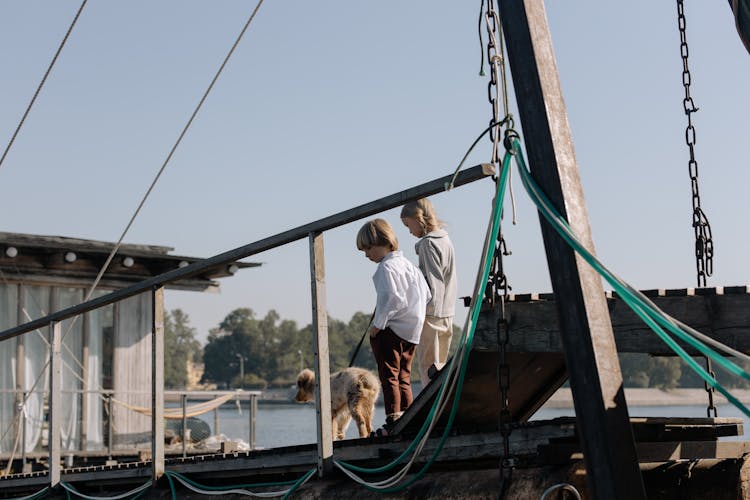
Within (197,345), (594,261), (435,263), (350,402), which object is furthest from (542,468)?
(197,345)

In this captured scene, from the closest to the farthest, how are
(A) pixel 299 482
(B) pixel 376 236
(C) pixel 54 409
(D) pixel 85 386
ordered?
(A) pixel 299 482 → (B) pixel 376 236 → (C) pixel 54 409 → (D) pixel 85 386

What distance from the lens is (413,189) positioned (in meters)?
4.30

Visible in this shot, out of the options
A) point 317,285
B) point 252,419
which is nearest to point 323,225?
point 317,285

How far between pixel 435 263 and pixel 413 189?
7.68 ft

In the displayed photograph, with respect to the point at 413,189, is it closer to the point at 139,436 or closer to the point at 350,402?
the point at 350,402

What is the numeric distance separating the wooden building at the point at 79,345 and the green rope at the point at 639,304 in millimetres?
12498

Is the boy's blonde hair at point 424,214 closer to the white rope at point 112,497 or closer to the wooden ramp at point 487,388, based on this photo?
the wooden ramp at point 487,388

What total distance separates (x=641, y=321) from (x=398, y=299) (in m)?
2.01

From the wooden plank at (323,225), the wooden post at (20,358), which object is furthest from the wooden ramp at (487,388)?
the wooden post at (20,358)

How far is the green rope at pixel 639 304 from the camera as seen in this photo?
10.3ft

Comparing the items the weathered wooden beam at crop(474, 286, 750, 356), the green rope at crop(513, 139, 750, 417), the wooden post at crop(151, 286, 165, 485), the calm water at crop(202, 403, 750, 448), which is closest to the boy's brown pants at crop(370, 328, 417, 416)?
the wooden post at crop(151, 286, 165, 485)

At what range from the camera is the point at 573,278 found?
3.51 metres

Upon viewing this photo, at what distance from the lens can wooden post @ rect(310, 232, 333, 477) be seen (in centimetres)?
489

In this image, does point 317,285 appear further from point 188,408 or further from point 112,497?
point 188,408
